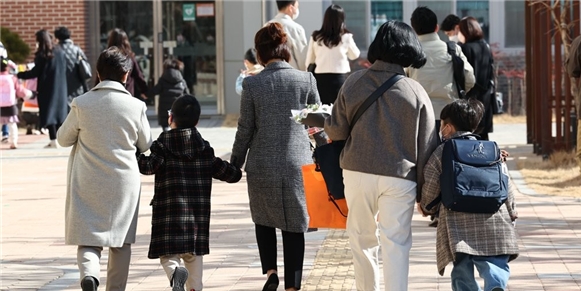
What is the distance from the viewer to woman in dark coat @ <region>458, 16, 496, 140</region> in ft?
34.8

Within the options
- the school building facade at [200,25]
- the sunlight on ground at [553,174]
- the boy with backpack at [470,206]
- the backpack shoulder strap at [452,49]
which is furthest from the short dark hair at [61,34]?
the boy with backpack at [470,206]

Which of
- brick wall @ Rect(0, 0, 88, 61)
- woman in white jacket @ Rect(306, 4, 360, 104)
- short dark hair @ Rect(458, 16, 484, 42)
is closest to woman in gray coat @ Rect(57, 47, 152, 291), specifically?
woman in white jacket @ Rect(306, 4, 360, 104)

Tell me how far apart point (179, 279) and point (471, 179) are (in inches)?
69.2

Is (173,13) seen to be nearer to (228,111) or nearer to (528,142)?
A: (228,111)

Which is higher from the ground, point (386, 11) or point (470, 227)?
point (386, 11)

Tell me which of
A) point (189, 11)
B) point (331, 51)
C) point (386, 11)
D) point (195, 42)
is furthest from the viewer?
point (195, 42)

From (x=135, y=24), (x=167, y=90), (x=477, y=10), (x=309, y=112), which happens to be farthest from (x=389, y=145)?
(x=135, y=24)

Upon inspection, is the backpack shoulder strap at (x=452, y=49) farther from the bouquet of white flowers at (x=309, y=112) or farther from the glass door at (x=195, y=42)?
the glass door at (x=195, y=42)

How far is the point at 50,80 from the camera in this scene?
56.0 feet

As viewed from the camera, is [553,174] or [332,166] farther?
[553,174]

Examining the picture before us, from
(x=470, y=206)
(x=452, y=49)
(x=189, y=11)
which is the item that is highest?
(x=189, y=11)

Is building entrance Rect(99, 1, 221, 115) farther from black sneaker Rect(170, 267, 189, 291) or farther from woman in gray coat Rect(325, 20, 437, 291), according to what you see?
woman in gray coat Rect(325, 20, 437, 291)

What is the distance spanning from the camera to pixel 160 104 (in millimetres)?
17203

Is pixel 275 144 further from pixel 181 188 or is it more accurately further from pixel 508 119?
pixel 508 119
